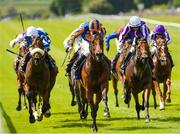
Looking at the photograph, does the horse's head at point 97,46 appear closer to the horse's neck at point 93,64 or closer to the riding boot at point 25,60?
the horse's neck at point 93,64

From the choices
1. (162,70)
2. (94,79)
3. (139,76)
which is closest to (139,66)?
(139,76)

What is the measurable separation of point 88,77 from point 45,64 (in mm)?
1296

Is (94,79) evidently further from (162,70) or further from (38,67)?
(162,70)

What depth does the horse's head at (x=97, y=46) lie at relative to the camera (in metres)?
15.0

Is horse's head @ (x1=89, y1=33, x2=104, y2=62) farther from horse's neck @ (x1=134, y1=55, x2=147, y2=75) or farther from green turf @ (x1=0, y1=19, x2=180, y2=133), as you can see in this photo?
horse's neck @ (x1=134, y1=55, x2=147, y2=75)

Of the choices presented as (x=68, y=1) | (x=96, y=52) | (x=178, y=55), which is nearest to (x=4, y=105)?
(x=96, y=52)

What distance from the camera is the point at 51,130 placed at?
1614cm

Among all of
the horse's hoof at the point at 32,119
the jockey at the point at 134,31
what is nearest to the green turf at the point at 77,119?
the horse's hoof at the point at 32,119

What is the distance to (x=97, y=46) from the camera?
14984mm

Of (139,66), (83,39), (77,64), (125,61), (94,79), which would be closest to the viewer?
(94,79)

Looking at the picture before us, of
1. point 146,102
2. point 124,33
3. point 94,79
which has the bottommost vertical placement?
point 146,102

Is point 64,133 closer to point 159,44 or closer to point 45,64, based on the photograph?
point 45,64

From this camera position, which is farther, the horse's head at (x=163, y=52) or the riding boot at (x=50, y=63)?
the horse's head at (x=163, y=52)

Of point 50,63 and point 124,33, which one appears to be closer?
point 50,63
